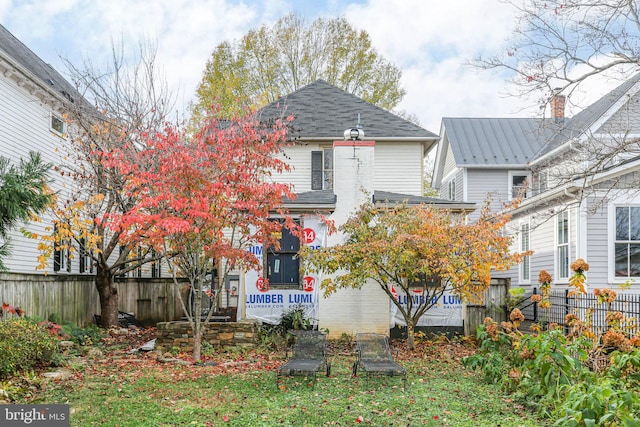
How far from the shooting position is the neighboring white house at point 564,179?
12.1 meters

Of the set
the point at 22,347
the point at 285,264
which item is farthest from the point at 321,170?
the point at 22,347

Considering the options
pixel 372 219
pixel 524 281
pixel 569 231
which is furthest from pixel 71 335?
pixel 524 281

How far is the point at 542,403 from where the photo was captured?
6902 mm

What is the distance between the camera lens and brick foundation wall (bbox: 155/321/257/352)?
11.7 meters

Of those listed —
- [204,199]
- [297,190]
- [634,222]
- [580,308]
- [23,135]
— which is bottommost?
[580,308]

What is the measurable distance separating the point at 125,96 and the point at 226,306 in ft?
18.9

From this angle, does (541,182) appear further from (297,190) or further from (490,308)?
(297,190)

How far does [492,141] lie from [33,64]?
→ 1553 centimetres

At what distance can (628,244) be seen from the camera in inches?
534

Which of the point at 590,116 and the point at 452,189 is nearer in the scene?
the point at 590,116

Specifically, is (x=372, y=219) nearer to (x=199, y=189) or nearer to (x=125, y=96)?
(x=199, y=189)

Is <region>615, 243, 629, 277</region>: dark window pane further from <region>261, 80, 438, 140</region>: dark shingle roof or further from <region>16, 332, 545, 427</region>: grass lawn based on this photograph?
<region>261, 80, 438, 140</region>: dark shingle roof

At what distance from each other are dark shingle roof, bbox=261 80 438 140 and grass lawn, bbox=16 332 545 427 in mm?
9275

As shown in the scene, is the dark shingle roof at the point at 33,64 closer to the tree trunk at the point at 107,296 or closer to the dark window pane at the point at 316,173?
the tree trunk at the point at 107,296
